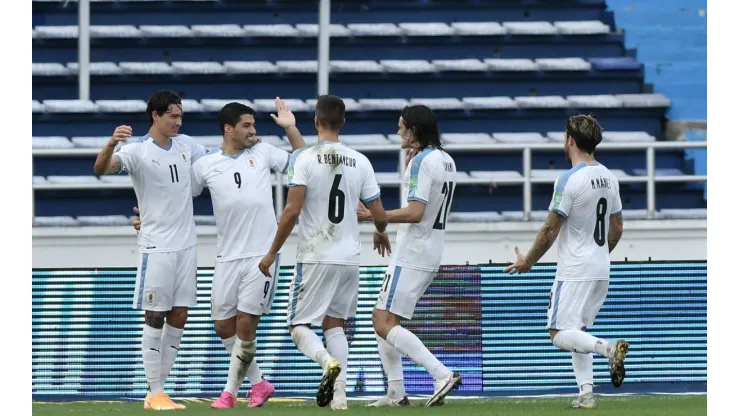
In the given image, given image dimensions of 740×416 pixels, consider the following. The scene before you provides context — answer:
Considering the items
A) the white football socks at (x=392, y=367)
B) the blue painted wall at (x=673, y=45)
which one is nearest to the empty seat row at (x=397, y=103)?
the blue painted wall at (x=673, y=45)

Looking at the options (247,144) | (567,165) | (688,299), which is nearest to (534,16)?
(567,165)

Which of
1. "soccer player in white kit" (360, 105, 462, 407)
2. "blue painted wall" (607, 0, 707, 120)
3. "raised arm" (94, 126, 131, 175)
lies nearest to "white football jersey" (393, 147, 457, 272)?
"soccer player in white kit" (360, 105, 462, 407)

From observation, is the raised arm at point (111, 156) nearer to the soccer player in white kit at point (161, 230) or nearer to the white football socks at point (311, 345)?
the soccer player in white kit at point (161, 230)

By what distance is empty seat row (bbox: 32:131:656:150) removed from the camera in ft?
42.7

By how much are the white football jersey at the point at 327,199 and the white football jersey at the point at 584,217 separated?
3.70 ft

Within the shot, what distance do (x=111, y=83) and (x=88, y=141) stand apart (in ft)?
3.67

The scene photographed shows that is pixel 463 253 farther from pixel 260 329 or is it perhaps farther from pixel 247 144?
pixel 247 144

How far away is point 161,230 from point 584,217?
2.44m

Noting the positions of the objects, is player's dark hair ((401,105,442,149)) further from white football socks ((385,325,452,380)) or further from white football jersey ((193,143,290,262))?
white football socks ((385,325,452,380))

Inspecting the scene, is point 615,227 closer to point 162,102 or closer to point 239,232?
point 239,232

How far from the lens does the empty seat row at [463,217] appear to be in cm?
1172

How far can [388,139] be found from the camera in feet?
44.1

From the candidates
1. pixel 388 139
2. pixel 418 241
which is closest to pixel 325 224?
pixel 418 241

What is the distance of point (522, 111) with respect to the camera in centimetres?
1387
